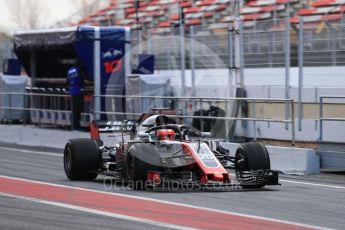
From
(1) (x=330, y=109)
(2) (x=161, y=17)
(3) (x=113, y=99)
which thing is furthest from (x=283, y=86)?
(2) (x=161, y=17)

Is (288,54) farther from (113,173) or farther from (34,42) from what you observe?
(34,42)

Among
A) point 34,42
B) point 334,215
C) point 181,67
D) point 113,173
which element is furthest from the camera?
point 34,42

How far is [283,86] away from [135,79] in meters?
4.84

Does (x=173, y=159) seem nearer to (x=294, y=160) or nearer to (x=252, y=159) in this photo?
(x=252, y=159)

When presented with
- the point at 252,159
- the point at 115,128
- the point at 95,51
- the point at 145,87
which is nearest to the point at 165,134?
the point at 252,159

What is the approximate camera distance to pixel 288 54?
69.6 ft

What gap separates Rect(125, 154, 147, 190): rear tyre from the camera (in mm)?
13539

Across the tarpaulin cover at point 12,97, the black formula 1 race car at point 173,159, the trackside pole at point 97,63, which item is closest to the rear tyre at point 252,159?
the black formula 1 race car at point 173,159

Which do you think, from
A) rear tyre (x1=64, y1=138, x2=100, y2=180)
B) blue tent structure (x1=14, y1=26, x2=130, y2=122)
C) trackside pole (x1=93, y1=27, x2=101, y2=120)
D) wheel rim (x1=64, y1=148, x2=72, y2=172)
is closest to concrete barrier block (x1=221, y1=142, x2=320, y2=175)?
rear tyre (x1=64, y1=138, x2=100, y2=180)

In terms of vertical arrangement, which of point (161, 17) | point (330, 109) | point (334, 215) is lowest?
point (334, 215)

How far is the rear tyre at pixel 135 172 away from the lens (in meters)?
13.5

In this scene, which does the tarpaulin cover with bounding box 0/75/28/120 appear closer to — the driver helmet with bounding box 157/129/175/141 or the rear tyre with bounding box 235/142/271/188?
the driver helmet with bounding box 157/129/175/141

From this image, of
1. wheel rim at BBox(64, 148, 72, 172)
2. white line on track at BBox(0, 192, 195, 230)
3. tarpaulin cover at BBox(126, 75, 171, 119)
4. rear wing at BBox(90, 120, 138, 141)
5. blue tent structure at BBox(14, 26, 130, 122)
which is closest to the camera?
white line on track at BBox(0, 192, 195, 230)

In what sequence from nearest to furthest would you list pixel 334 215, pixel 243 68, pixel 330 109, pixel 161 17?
pixel 334 215, pixel 330 109, pixel 243 68, pixel 161 17
